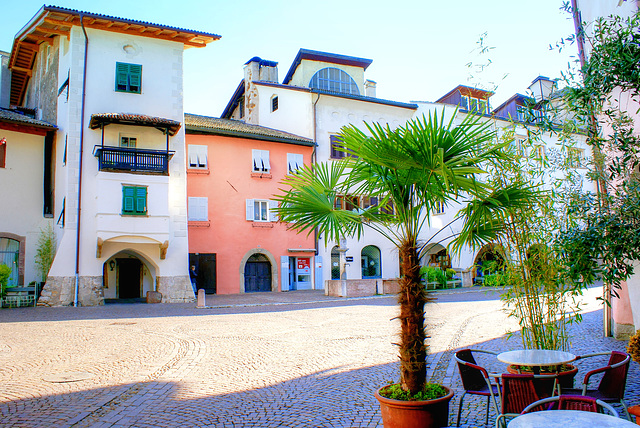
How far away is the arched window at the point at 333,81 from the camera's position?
34156 mm

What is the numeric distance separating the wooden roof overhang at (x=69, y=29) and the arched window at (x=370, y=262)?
1441 centimetres

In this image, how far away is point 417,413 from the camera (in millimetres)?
4320

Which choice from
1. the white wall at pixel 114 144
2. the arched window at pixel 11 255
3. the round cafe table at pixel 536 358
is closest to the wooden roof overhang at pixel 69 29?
the white wall at pixel 114 144

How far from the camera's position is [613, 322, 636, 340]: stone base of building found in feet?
31.8

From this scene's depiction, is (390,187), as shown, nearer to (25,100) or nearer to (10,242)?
(10,242)

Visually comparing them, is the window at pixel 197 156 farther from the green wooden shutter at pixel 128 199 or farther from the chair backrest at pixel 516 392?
the chair backrest at pixel 516 392

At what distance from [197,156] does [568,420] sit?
24.3 meters

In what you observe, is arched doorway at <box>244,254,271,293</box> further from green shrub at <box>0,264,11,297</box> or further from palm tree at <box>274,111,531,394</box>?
palm tree at <box>274,111,531,394</box>

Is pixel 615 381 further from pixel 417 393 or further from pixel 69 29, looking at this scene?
pixel 69 29

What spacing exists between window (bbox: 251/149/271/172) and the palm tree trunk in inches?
929

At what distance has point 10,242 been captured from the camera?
69.6ft

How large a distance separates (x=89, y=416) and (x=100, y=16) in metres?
19.6

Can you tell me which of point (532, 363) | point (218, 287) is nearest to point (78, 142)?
point (218, 287)

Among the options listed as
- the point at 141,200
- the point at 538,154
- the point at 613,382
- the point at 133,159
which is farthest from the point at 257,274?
the point at 613,382
